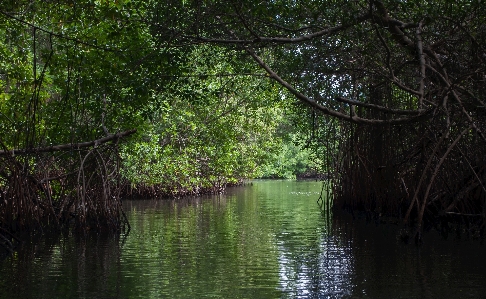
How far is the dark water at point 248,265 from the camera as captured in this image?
681cm

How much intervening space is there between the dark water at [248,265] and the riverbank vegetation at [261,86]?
573mm

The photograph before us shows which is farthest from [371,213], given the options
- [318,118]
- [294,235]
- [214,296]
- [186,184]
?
[186,184]

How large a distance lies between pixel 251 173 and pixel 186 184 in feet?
39.5

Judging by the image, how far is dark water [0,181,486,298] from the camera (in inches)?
268

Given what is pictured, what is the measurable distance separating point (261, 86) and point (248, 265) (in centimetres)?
437

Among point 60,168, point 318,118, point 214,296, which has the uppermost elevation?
point 318,118

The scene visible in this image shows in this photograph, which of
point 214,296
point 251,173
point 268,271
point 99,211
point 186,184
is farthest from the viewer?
point 251,173

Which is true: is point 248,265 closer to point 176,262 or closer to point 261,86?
point 176,262

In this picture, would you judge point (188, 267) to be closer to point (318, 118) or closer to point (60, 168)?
point (60, 168)

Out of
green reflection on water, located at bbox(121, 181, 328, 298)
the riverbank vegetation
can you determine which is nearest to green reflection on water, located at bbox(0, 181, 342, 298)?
green reflection on water, located at bbox(121, 181, 328, 298)

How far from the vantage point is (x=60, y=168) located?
40.9ft

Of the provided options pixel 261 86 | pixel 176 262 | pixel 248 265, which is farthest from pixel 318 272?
pixel 261 86

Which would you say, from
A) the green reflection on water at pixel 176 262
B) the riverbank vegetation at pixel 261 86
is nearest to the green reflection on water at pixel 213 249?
the green reflection on water at pixel 176 262

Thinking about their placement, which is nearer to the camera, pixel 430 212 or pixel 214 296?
pixel 214 296
